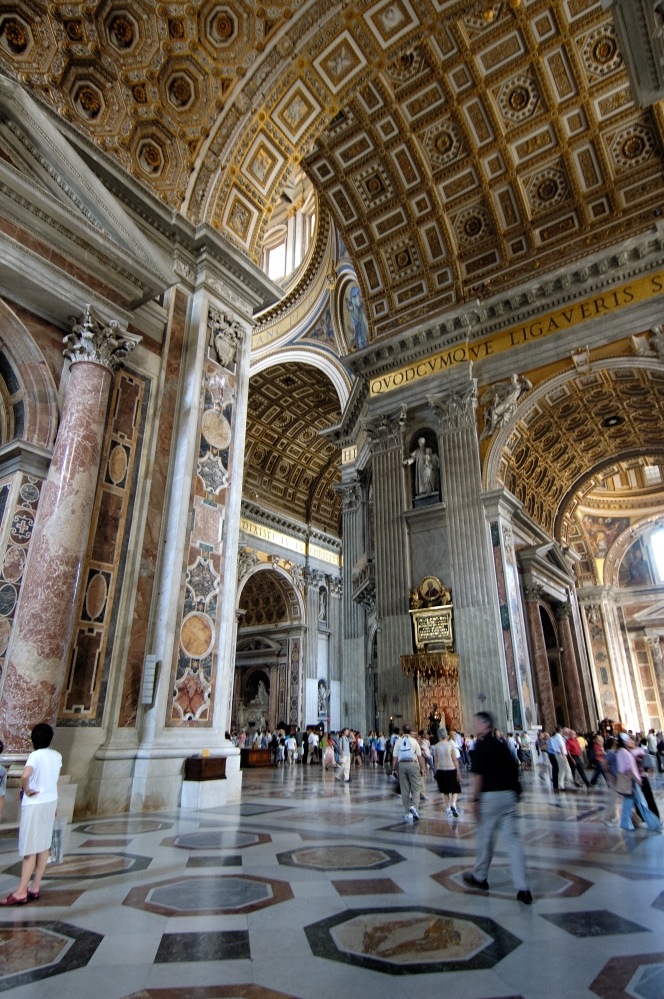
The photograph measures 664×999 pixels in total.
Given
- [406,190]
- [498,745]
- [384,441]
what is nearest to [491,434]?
[384,441]

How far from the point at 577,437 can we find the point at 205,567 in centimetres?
1308

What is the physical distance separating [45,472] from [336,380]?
52.1ft

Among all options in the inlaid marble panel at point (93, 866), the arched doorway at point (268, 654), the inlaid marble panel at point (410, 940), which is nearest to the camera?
the inlaid marble panel at point (410, 940)

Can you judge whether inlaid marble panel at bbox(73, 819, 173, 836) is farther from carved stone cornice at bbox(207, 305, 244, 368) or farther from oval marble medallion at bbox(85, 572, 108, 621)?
carved stone cornice at bbox(207, 305, 244, 368)

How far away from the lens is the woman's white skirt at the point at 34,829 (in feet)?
11.3

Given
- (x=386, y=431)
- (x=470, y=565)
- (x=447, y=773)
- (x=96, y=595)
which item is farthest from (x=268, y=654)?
(x=447, y=773)

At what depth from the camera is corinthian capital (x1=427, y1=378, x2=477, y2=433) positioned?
15570 millimetres

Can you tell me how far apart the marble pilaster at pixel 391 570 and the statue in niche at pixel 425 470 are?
0.40 meters

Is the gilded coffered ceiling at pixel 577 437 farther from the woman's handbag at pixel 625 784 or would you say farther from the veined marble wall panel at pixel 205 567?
the woman's handbag at pixel 625 784

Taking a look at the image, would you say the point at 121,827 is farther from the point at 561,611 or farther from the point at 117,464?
the point at 561,611

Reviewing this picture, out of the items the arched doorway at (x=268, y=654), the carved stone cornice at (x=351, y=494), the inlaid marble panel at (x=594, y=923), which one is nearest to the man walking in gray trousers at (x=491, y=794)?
the inlaid marble panel at (x=594, y=923)

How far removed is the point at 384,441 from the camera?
17172 mm

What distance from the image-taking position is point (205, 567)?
28.6 feet

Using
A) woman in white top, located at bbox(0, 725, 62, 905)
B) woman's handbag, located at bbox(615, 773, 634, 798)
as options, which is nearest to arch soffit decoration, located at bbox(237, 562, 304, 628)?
woman's handbag, located at bbox(615, 773, 634, 798)
